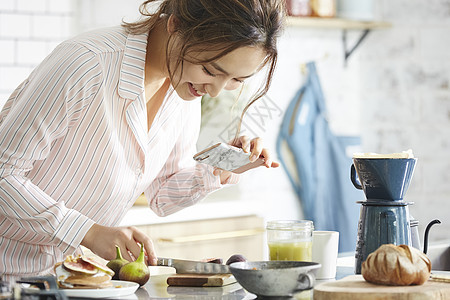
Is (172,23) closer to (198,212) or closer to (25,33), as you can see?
(198,212)

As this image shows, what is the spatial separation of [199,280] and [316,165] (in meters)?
2.65

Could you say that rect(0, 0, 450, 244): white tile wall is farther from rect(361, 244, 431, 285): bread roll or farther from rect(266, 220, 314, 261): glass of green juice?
rect(361, 244, 431, 285): bread roll

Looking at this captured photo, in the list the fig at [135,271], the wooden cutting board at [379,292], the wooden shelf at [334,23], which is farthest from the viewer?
the wooden shelf at [334,23]

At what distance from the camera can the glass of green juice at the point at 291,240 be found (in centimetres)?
160

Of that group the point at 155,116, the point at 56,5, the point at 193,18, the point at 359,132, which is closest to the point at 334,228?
the point at 359,132

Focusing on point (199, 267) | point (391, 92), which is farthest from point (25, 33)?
point (199, 267)

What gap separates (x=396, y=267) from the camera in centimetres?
140

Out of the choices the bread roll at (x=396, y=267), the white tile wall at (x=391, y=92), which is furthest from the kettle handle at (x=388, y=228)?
the white tile wall at (x=391, y=92)

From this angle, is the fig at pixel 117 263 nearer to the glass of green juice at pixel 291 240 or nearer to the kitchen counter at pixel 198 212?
the glass of green juice at pixel 291 240

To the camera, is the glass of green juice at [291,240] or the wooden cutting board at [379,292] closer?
the wooden cutting board at [379,292]

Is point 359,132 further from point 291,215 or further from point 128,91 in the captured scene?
point 128,91

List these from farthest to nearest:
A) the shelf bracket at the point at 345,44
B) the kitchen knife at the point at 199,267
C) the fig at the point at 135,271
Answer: the shelf bracket at the point at 345,44, the kitchen knife at the point at 199,267, the fig at the point at 135,271

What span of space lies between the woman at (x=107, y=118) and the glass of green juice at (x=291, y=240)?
0.82ft

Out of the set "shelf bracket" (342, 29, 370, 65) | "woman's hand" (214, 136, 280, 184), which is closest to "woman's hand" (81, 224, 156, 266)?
"woman's hand" (214, 136, 280, 184)
